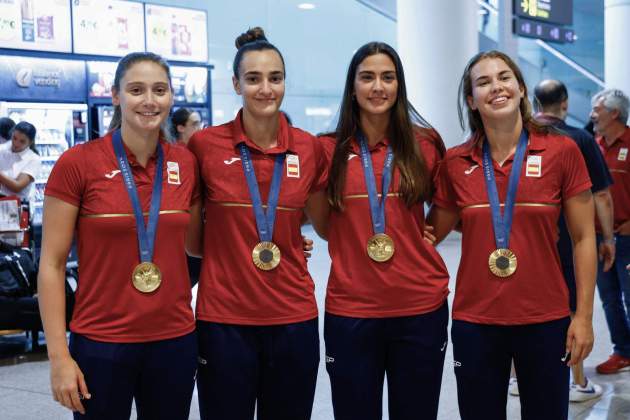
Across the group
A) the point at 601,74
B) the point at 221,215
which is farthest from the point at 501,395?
the point at 601,74

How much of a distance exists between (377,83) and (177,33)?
8270 mm

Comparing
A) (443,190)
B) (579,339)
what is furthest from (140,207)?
(579,339)

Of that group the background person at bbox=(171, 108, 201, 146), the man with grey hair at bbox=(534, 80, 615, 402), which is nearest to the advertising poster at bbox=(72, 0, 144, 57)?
the background person at bbox=(171, 108, 201, 146)

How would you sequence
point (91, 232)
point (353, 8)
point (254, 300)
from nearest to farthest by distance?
point (91, 232) → point (254, 300) → point (353, 8)

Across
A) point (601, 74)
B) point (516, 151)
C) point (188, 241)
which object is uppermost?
point (601, 74)

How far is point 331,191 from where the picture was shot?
304cm

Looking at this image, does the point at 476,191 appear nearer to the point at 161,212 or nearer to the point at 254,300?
the point at 254,300

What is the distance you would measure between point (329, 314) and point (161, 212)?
2.54 feet

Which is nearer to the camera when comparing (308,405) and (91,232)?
(91,232)

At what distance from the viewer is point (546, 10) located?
12.5 metres

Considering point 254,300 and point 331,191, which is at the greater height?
point 331,191

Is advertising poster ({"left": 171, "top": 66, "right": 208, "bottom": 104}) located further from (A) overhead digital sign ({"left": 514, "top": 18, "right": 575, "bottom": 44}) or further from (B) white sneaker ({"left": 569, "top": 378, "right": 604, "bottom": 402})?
(B) white sneaker ({"left": 569, "top": 378, "right": 604, "bottom": 402})

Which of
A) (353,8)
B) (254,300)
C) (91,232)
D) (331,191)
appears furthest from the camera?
(353,8)

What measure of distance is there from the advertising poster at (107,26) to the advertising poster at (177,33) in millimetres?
196
